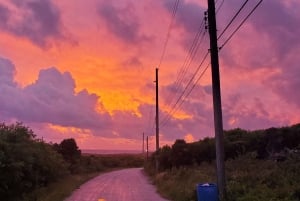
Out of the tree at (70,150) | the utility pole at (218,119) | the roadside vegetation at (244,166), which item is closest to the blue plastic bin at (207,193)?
the utility pole at (218,119)

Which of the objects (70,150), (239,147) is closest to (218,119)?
(239,147)

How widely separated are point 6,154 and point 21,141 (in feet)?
10.1

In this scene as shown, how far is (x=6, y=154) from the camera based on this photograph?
25.0 meters

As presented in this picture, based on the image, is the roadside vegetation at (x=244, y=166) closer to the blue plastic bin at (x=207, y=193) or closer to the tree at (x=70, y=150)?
the blue plastic bin at (x=207, y=193)

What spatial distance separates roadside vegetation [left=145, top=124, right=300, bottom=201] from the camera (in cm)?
2042

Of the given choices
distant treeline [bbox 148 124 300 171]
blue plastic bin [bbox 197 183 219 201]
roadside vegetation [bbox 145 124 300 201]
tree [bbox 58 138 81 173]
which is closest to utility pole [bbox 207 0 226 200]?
blue plastic bin [bbox 197 183 219 201]

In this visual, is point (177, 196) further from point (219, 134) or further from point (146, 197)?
point (219, 134)

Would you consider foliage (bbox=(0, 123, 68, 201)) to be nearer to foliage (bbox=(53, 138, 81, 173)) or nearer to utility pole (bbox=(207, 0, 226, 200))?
utility pole (bbox=(207, 0, 226, 200))

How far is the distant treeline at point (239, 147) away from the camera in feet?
128

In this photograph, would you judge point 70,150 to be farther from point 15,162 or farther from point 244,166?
point 15,162

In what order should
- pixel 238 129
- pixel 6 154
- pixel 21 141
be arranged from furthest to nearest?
pixel 238 129 < pixel 21 141 < pixel 6 154

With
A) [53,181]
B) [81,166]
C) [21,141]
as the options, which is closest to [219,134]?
[21,141]

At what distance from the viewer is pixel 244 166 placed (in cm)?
3073

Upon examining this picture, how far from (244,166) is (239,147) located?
1552cm
